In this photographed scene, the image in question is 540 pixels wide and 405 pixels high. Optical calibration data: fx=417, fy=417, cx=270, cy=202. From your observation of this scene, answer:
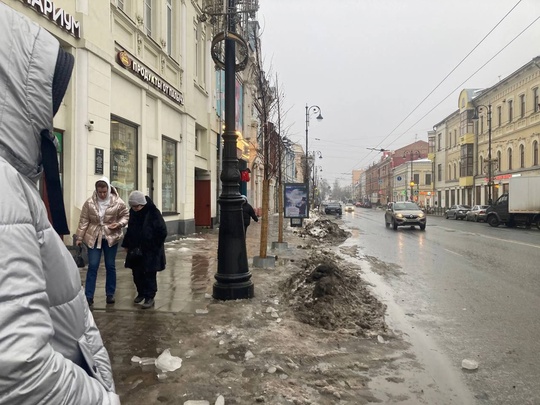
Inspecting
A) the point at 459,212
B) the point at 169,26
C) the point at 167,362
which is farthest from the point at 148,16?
the point at 459,212

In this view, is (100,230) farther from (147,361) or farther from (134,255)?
(147,361)

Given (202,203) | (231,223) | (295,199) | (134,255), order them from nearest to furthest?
(134,255)
(231,223)
(295,199)
(202,203)

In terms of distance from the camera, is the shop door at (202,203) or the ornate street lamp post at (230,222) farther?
the shop door at (202,203)

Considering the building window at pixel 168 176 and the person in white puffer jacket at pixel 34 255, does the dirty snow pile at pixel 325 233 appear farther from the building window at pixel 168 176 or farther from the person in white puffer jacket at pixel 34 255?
the person in white puffer jacket at pixel 34 255

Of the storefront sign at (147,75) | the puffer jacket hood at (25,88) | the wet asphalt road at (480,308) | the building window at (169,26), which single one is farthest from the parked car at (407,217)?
the puffer jacket hood at (25,88)

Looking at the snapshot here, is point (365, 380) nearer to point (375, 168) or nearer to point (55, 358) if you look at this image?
point (55, 358)

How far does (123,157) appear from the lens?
1152 centimetres

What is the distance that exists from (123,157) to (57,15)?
13.4ft

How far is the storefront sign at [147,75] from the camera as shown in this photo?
10.9 metres

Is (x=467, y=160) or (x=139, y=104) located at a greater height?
(x=467, y=160)

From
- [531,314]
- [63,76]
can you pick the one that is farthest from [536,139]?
[63,76]

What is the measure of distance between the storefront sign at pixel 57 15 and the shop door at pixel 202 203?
11081 millimetres

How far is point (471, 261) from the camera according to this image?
442 inches

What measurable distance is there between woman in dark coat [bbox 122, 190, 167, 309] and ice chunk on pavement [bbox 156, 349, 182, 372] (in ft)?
6.44
